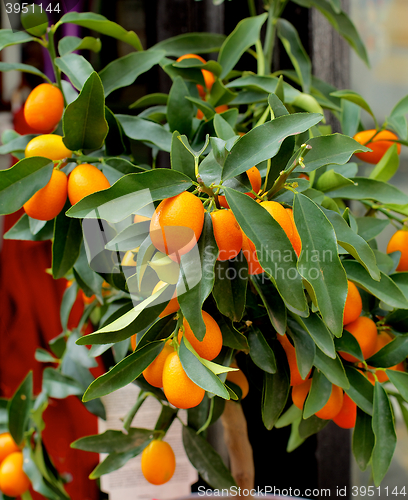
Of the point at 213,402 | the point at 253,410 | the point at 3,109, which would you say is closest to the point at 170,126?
the point at 213,402

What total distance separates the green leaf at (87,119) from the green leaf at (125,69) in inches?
4.6

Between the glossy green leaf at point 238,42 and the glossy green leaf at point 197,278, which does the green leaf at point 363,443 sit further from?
the glossy green leaf at point 238,42

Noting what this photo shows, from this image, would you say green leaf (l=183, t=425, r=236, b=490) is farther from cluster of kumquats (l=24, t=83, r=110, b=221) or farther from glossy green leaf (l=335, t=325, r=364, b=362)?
cluster of kumquats (l=24, t=83, r=110, b=221)

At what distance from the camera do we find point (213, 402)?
564 mm

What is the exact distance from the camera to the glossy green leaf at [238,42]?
60 cm

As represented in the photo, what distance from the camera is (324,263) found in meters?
0.34

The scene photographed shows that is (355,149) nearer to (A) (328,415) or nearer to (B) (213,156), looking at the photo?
(B) (213,156)

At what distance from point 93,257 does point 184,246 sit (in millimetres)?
159

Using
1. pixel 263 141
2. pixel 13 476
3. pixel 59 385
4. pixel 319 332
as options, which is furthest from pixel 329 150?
pixel 13 476

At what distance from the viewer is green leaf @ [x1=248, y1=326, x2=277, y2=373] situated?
1.41 feet

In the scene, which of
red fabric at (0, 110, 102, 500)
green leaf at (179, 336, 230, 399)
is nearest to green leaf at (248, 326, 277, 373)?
green leaf at (179, 336, 230, 399)

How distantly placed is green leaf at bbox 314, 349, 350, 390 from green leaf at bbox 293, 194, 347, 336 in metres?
0.12

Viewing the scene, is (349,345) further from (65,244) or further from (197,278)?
(65,244)

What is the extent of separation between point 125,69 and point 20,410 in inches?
21.0
